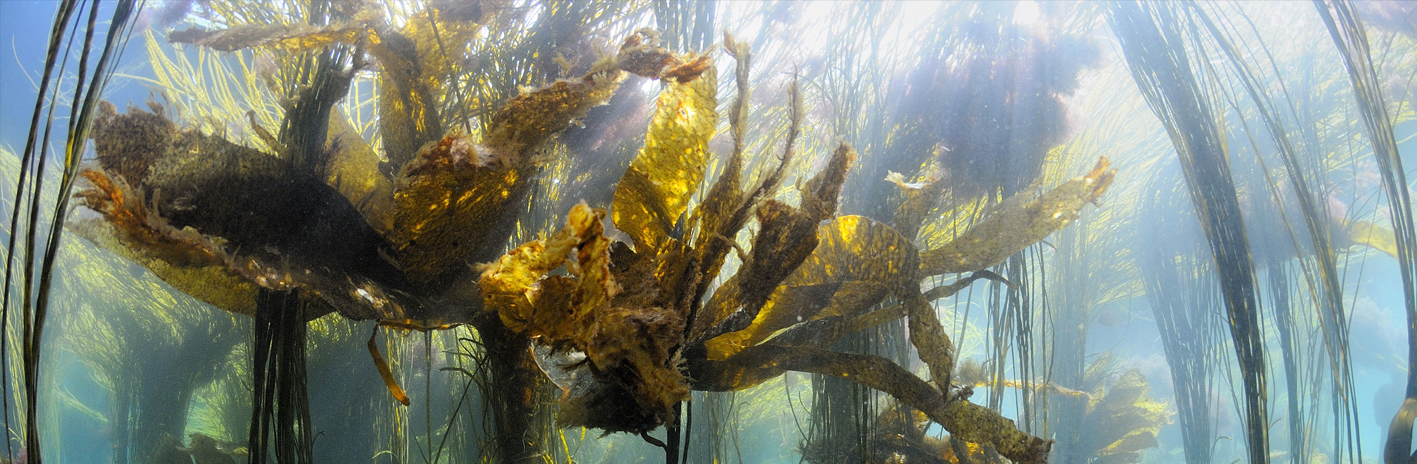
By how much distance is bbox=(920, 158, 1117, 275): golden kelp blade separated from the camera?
37.5 inches

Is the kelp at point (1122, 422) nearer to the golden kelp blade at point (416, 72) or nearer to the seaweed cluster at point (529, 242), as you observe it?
the seaweed cluster at point (529, 242)

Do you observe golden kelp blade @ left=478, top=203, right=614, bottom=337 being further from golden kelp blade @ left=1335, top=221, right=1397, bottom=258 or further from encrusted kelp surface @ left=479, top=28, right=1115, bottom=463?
golden kelp blade @ left=1335, top=221, right=1397, bottom=258

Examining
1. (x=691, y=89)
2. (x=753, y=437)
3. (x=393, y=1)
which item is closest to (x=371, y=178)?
(x=393, y=1)

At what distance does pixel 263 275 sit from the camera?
701mm

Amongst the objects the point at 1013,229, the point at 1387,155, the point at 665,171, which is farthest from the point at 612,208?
the point at 1387,155

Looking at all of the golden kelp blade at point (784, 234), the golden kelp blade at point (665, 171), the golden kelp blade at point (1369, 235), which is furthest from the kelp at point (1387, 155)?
the golden kelp blade at point (1369, 235)

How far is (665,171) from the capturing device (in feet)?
2.66

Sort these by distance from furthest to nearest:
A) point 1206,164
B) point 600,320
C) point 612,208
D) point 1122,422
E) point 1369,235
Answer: point 1122,422 → point 1369,235 → point 1206,164 → point 612,208 → point 600,320

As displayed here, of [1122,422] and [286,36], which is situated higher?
[286,36]

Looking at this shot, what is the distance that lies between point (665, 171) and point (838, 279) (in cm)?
37

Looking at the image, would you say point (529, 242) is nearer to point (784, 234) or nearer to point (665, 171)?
point (665, 171)

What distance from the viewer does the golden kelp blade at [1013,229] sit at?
37.5 inches

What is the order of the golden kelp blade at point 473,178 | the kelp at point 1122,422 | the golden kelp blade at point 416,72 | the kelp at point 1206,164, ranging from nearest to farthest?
the golden kelp blade at point 473,178 < the golden kelp blade at point 416,72 < the kelp at point 1206,164 < the kelp at point 1122,422

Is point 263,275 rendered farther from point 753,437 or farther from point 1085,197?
point 753,437
